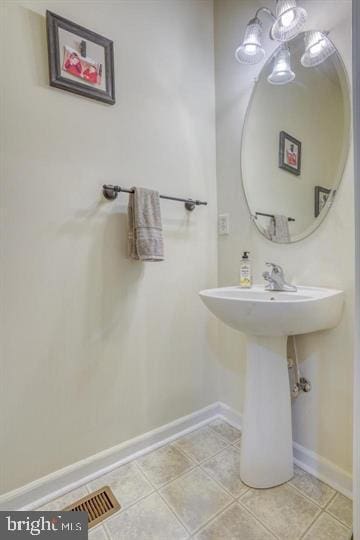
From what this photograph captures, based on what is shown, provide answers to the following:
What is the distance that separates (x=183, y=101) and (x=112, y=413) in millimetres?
1645

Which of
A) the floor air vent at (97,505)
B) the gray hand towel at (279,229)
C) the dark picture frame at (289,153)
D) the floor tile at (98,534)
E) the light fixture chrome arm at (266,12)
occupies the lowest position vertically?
the floor air vent at (97,505)

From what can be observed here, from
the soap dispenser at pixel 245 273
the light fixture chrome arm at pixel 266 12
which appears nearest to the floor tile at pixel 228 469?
the soap dispenser at pixel 245 273

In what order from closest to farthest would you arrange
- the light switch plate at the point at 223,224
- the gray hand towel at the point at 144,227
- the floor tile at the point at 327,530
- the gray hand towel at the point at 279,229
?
the floor tile at the point at 327,530
the gray hand towel at the point at 144,227
the gray hand towel at the point at 279,229
the light switch plate at the point at 223,224

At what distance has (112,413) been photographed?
1312mm

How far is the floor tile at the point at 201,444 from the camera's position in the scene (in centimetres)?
139

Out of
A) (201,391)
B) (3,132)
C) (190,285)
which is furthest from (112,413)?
(3,132)

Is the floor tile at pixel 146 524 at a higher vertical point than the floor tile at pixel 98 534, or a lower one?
lower

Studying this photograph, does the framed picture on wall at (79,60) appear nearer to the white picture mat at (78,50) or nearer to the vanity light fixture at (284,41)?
the white picture mat at (78,50)

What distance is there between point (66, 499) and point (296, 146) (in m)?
1.82

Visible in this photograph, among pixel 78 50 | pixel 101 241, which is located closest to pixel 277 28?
pixel 78 50

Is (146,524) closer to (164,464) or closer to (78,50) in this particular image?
(164,464)

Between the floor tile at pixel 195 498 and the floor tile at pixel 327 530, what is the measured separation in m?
0.30

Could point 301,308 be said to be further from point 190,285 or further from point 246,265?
point 190,285

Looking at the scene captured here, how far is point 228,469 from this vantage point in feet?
4.21
